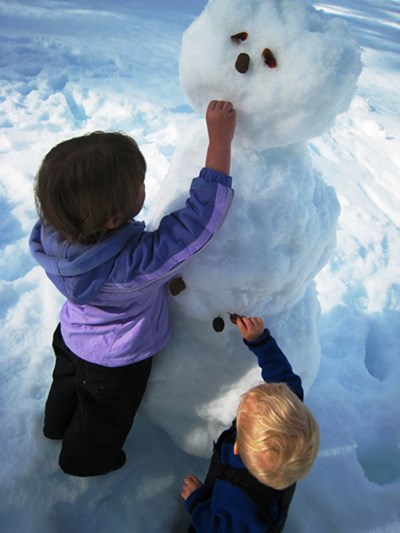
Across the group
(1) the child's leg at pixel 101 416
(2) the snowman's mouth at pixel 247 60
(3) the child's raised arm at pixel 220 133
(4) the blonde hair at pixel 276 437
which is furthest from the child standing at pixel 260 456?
(2) the snowman's mouth at pixel 247 60

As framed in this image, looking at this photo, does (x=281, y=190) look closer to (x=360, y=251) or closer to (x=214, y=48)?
(x=214, y=48)

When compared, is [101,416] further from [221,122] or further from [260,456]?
[221,122]

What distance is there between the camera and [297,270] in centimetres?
86

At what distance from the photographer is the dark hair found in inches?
26.5

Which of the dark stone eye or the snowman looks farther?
the dark stone eye

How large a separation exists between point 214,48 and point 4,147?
5.28 ft

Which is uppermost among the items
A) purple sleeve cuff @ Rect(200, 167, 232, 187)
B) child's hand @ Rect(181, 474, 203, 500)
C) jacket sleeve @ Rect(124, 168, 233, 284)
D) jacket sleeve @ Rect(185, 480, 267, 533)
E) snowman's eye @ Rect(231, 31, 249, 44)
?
snowman's eye @ Rect(231, 31, 249, 44)

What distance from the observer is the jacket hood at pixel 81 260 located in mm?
718

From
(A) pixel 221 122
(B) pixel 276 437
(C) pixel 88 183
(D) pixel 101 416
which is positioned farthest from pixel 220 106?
(D) pixel 101 416

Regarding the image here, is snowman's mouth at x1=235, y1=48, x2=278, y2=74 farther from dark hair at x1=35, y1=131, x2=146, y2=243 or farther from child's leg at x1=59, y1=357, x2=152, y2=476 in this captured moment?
child's leg at x1=59, y1=357, x2=152, y2=476

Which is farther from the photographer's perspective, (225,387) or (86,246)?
(225,387)

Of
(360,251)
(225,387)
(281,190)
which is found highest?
(281,190)

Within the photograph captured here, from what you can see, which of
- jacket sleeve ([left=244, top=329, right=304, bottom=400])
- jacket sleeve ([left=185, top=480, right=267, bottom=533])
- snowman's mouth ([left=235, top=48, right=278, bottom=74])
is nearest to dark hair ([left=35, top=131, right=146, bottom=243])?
snowman's mouth ([left=235, top=48, right=278, bottom=74])

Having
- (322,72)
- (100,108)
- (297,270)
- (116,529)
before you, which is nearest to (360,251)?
(297,270)
